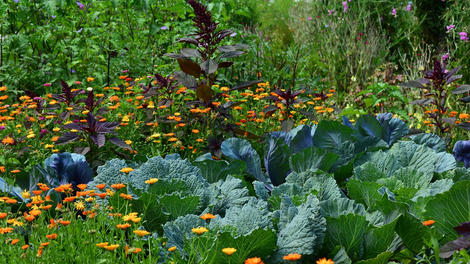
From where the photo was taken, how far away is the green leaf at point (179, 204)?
1657 mm

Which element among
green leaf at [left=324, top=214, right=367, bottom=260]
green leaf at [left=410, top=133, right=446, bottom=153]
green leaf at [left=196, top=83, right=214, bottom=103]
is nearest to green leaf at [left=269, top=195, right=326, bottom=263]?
green leaf at [left=324, top=214, right=367, bottom=260]

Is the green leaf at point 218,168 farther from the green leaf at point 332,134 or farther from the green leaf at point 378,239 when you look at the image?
the green leaf at point 378,239

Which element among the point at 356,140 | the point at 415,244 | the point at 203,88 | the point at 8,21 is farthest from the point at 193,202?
the point at 8,21

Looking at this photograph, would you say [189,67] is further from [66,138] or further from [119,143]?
[66,138]

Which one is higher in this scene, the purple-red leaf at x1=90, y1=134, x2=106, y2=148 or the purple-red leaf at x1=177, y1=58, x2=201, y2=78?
the purple-red leaf at x1=177, y1=58, x2=201, y2=78

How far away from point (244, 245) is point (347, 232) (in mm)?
370

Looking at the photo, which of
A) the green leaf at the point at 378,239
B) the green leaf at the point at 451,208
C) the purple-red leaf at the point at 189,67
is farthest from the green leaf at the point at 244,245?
the purple-red leaf at the point at 189,67

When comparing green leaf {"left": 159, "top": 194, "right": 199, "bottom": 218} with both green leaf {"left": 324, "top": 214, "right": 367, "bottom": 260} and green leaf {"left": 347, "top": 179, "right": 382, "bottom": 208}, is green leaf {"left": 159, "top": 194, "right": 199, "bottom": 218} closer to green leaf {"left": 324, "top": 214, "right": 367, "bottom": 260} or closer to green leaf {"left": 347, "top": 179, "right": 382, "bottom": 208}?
green leaf {"left": 324, "top": 214, "right": 367, "bottom": 260}

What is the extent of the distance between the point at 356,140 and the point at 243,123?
1427 mm

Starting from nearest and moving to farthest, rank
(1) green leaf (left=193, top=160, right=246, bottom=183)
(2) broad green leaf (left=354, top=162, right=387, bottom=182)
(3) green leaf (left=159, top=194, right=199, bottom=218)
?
(3) green leaf (left=159, top=194, right=199, bottom=218) → (2) broad green leaf (left=354, top=162, right=387, bottom=182) → (1) green leaf (left=193, top=160, right=246, bottom=183)

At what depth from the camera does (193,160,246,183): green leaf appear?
2025 mm

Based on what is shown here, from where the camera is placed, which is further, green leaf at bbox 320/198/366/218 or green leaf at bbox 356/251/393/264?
green leaf at bbox 320/198/366/218

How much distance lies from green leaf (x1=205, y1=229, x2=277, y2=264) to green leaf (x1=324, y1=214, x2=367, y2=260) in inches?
8.5

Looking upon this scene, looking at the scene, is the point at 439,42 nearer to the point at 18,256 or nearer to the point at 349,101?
the point at 349,101
